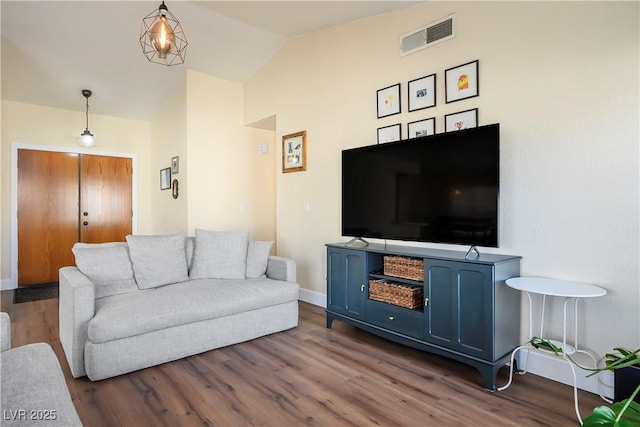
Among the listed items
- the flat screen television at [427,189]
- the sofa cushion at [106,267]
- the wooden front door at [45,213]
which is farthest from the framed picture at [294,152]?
the wooden front door at [45,213]

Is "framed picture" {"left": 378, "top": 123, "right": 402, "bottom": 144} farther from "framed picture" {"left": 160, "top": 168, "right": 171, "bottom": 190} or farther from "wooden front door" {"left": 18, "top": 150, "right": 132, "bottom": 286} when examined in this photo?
"wooden front door" {"left": 18, "top": 150, "right": 132, "bottom": 286}

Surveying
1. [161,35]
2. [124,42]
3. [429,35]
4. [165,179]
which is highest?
[124,42]

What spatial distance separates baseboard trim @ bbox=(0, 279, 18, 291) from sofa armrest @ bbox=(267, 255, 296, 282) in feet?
12.8

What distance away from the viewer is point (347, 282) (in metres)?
3.00

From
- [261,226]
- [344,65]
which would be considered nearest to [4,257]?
[261,226]

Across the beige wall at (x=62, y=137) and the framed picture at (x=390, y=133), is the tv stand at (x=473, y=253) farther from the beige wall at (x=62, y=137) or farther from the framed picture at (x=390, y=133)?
the beige wall at (x=62, y=137)

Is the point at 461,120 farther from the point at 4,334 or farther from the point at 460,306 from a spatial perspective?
the point at 4,334

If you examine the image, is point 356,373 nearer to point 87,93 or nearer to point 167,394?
point 167,394

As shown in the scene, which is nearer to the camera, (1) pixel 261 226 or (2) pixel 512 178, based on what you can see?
(2) pixel 512 178

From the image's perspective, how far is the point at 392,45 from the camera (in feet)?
10.2

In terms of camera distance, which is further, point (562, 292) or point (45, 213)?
point (45, 213)

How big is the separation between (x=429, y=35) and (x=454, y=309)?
2141mm

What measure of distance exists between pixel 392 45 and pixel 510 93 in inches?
46.7

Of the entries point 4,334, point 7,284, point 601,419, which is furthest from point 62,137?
point 601,419
